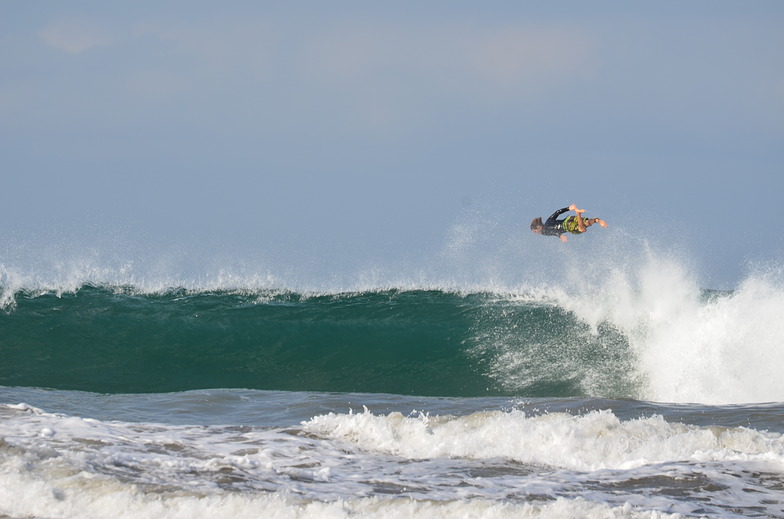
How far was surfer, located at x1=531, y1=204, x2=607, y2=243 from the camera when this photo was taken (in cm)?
1282

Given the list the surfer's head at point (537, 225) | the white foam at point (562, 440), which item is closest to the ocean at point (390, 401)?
the white foam at point (562, 440)

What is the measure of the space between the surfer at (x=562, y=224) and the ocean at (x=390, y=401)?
2.22m

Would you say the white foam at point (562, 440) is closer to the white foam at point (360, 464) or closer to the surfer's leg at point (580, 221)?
the white foam at point (360, 464)

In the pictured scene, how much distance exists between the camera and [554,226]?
1371 centimetres

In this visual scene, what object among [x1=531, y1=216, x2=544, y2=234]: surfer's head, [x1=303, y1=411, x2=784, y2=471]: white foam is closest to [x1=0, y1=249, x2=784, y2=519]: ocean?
[x1=303, y1=411, x2=784, y2=471]: white foam

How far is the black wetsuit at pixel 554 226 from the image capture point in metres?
13.5

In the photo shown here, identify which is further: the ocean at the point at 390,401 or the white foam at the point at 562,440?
the white foam at the point at 562,440

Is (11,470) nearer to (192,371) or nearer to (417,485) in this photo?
(417,485)

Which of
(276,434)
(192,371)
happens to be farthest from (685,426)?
(192,371)

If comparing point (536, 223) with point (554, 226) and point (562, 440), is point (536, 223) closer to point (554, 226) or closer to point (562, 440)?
point (554, 226)

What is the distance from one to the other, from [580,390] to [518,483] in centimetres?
700

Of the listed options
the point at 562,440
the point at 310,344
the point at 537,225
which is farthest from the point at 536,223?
the point at 562,440

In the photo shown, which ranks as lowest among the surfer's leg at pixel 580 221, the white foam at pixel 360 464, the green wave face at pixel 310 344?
the white foam at pixel 360 464

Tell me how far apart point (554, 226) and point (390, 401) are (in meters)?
5.20
